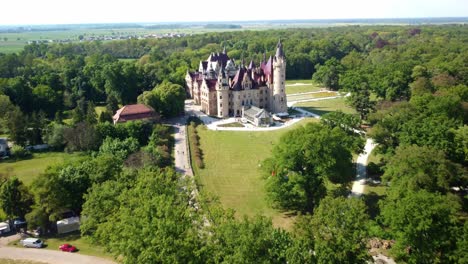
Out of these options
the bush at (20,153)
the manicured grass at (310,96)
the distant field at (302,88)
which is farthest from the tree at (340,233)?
the distant field at (302,88)

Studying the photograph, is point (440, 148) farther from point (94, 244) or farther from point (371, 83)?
point (371, 83)

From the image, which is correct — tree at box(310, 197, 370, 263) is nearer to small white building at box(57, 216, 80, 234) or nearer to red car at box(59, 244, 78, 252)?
red car at box(59, 244, 78, 252)

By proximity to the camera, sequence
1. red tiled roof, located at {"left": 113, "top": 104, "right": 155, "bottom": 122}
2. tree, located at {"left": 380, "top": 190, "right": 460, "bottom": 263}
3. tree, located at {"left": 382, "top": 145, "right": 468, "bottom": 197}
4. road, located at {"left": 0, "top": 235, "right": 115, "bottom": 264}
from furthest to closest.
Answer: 1. red tiled roof, located at {"left": 113, "top": 104, "right": 155, "bottom": 122}
2. tree, located at {"left": 382, "top": 145, "right": 468, "bottom": 197}
3. road, located at {"left": 0, "top": 235, "right": 115, "bottom": 264}
4. tree, located at {"left": 380, "top": 190, "right": 460, "bottom": 263}

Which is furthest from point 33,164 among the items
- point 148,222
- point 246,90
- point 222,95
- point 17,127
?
point 246,90

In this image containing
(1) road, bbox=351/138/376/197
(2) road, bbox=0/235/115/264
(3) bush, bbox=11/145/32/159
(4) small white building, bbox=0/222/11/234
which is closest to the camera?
(2) road, bbox=0/235/115/264

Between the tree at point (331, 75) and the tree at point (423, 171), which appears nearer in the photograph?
the tree at point (423, 171)

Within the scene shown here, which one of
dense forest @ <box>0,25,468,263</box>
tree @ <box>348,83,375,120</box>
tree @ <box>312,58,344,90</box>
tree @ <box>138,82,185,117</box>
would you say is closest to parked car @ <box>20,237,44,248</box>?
dense forest @ <box>0,25,468,263</box>

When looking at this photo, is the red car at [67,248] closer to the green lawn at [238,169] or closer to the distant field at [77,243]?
the distant field at [77,243]
